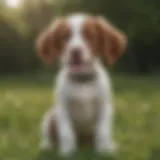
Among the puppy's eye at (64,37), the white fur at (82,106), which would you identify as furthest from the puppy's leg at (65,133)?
the puppy's eye at (64,37)

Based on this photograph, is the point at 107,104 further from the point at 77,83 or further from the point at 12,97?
the point at 12,97

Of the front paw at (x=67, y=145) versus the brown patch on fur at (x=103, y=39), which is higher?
the brown patch on fur at (x=103, y=39)

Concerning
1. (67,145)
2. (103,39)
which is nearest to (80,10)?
(103,39)

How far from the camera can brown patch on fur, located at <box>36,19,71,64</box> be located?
0.99 m

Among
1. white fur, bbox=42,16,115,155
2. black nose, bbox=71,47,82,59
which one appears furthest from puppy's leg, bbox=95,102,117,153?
black nose, bbox=71,47,82,59

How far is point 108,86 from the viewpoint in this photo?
1028 mm

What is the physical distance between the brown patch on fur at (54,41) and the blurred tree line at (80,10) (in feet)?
0.35

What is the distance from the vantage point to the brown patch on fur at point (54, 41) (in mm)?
991

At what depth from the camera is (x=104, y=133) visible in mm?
1022

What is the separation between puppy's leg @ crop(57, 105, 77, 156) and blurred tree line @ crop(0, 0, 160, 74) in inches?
5.5

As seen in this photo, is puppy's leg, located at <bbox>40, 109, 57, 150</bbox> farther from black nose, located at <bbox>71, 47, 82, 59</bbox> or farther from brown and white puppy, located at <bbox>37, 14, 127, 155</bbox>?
black nose, located at <bbox>71, 47, 82, 59</bbox>

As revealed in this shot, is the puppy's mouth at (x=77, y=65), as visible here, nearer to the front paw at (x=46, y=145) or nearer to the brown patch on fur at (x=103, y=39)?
the brown patch on fur at (x=103, y=39)

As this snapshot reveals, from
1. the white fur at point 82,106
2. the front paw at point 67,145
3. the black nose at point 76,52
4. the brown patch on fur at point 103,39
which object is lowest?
the front paw at point 67,145

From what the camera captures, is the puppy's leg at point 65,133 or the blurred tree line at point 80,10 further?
the blurred tree line at point 80,10
